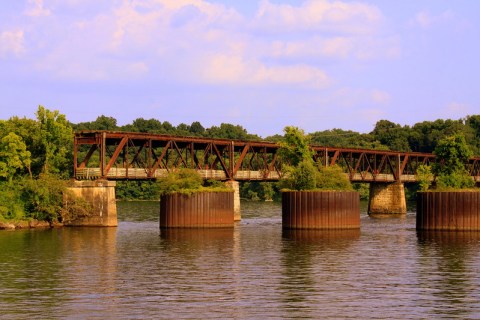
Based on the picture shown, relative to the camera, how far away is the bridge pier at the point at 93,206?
3551 inches

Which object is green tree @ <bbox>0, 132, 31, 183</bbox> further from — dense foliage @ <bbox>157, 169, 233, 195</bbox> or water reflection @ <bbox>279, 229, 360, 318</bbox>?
water reflection @ <bbox>279, 229, 360, 318</bbox>

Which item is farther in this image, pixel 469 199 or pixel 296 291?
pixel 469 199

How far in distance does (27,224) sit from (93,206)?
23.3ft

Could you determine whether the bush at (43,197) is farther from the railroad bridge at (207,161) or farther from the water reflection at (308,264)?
the water reflection at (308,264)

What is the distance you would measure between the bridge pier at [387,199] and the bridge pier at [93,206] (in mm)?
62556

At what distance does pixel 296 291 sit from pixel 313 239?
103 feet

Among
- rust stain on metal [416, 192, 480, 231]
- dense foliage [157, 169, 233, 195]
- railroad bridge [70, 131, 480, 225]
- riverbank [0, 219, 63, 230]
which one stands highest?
railroad bridge [70, 131, 480, 225]

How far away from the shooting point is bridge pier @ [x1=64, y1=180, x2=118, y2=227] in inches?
3551

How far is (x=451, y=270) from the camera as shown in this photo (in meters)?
51.9

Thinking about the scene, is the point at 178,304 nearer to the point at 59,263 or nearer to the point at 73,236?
the point at 59,263

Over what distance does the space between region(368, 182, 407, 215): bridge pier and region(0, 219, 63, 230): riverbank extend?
6566 cm

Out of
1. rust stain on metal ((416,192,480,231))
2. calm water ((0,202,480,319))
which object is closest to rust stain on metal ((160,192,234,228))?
calm water ((0,202,480,319))

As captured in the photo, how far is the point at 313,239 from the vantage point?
7425 centimetres

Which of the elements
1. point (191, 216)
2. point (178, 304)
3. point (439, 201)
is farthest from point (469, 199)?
point (178, 304)
